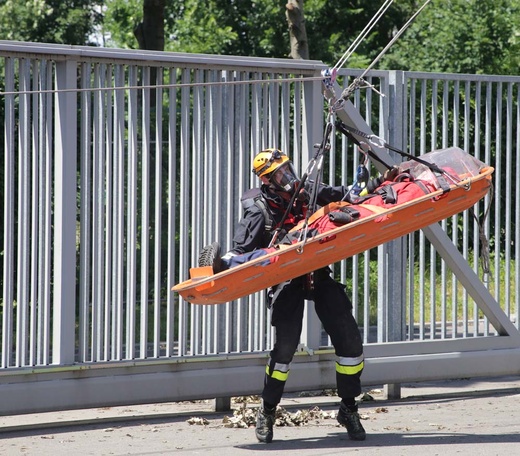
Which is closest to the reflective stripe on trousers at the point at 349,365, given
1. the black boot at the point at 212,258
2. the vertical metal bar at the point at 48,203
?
the black boot at the point at 212,258

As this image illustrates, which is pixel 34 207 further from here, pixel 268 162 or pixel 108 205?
pixel 268 162

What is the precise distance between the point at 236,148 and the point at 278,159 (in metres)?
1.19

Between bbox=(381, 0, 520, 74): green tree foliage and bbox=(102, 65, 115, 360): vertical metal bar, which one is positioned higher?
bbox=(381, 0, 520, 74): green tree foliage

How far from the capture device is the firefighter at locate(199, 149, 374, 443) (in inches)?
287

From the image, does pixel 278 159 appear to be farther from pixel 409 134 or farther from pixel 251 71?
pixel 409 134

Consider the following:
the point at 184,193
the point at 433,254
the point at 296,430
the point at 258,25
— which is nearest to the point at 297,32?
the point at 433,254

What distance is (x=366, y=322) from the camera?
29.1 feet

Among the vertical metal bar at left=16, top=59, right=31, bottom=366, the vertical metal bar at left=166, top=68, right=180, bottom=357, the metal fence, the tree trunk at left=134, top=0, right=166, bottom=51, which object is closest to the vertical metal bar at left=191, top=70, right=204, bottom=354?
the metal fence

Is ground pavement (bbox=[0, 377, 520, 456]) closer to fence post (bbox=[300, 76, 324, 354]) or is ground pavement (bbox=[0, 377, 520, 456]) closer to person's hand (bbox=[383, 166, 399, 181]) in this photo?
fence post (bbox=[300, 76, 324, 354])

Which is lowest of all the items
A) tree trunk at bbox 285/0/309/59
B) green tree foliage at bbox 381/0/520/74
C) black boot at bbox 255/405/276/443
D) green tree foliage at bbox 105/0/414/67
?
black boot at bbox 255/405/276/443

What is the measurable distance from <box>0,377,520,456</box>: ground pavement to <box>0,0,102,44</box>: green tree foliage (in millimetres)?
19740

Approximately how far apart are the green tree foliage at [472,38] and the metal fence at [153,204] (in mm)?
14813

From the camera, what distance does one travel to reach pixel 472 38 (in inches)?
939

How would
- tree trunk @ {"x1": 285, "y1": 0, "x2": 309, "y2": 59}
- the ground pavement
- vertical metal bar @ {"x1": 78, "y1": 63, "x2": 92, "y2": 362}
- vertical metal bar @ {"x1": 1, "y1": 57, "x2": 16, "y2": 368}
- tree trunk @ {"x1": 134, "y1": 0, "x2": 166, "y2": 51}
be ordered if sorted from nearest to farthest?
the ground pavement → vertical metal bar @ {"x1": 1, "y1": 57, "x2": 16, "y2": 368} → vertical metal bar @ {"x1": 78, "y1": 63, "x2": 92, "y2": 362} → tree trunk @ {"x1": 285, "y1": 0, "x2": 309, "y2": 59} → tree trunk @ {"x1": 134, "y1": 0, "x2": 166, "y2": 51}
